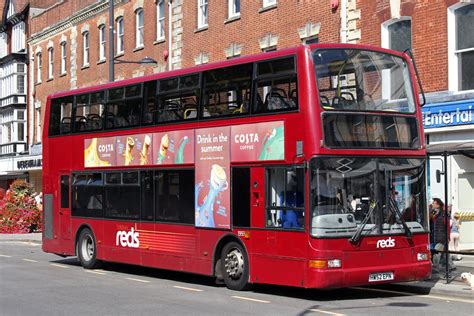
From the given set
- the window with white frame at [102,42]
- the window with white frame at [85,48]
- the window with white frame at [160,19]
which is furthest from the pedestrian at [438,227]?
the window with white frame at [85,48]

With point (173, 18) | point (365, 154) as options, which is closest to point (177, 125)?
point (365, 154)

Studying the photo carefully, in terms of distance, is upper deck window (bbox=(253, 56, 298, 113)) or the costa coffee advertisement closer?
upper deck window (bbox=(253, 56, 298, 113))

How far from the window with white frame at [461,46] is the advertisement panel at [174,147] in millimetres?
7959

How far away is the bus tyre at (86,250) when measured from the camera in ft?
64.1

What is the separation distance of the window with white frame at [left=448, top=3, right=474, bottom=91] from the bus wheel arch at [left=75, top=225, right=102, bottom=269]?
9600mm

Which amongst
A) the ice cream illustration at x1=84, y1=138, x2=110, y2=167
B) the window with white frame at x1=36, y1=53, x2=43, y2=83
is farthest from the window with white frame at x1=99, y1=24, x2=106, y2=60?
the ice cream illustration at x1=84, y1=138, x2=110, y2=167

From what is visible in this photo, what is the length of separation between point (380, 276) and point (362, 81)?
3.22 meters

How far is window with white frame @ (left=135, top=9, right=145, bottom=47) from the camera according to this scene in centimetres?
3672

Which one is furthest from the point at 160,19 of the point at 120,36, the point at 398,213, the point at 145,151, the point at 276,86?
the point at 398,213

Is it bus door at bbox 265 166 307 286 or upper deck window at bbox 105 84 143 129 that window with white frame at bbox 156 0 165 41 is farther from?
bus door at bbox 265 166 307 286

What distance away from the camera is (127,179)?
1805 centimetres

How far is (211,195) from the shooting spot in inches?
608

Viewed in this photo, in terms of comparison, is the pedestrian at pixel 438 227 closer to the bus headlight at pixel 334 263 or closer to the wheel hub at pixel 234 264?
the bus headlight at pixel 334 263

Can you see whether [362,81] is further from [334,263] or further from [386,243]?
[334,263]
